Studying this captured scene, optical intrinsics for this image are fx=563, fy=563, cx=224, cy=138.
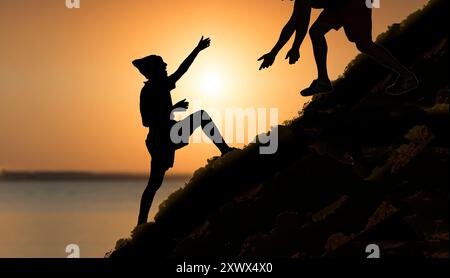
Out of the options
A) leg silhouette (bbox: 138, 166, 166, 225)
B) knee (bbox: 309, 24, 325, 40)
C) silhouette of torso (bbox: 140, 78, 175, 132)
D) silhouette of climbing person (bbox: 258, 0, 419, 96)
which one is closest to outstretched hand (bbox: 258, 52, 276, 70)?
silhouette of climbing person (bbox: 258, 0, 419, 96)

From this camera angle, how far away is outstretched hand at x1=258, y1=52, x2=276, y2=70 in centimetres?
831

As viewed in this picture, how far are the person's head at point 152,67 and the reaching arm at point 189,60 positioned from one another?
0.18 metres

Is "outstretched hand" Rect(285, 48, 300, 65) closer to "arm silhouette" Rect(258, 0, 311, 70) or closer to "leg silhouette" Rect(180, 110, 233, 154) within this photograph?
"arm silhouette" Rect(258, 0, 311, 70)

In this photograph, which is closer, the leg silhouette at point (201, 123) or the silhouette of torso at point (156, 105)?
the leg silhouette at point (201, 123)

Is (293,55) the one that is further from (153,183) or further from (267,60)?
(153,183)

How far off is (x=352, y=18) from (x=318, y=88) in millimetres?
1140

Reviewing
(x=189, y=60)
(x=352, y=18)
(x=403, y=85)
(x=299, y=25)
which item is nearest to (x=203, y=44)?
(x=189, y=60)

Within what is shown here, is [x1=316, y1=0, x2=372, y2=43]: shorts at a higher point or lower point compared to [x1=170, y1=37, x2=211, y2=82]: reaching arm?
higher

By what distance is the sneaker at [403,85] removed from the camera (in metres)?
8.03

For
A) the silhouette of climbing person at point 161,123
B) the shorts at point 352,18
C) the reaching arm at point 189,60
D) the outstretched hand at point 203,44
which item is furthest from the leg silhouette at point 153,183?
the shorts at point 352,18

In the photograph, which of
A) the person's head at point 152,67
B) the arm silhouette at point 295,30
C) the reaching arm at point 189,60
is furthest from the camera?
the person's head at point 152,67

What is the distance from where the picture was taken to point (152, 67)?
28.4ft

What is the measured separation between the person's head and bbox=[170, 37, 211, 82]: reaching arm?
18 centimetres

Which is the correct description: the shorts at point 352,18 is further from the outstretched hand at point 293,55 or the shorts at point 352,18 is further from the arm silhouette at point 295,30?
the outstretched hand at point 293,55
